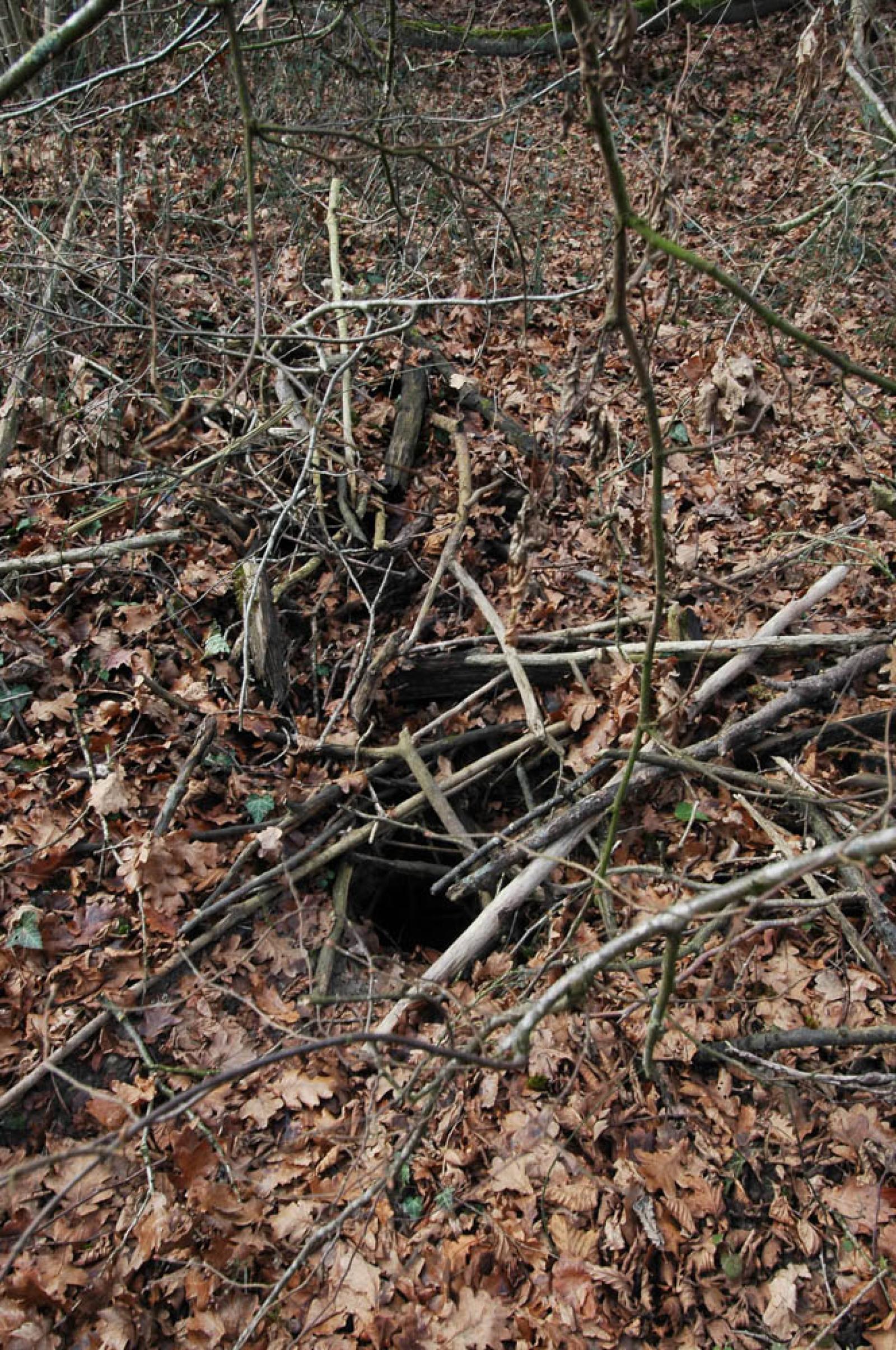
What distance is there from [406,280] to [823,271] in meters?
3.43

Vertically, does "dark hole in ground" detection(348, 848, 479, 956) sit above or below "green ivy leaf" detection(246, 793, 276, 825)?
below

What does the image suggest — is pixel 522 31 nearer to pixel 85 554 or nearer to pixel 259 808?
pixel 85 554

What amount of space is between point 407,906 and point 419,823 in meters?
0.84

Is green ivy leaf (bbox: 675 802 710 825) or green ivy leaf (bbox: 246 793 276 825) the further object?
green ivy leaf (bbox: 246 793 276 825)

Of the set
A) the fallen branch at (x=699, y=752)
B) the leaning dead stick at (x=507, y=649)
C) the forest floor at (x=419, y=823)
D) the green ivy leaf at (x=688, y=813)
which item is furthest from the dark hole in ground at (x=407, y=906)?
the green ivy leaf at (x=688, y=813)

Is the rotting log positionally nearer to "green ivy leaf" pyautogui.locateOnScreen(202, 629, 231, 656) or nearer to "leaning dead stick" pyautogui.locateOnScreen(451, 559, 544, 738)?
"leaning dead stick" pyautogui.locateOnScreen(451, 559, 544, 738)

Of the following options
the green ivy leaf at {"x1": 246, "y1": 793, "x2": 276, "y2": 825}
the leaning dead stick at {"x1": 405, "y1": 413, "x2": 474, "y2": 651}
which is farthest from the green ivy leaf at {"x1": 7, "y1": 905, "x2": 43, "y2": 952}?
the leaning dead stick at {"x1": 405, "y1": 413, "x2": 474, "y2": 651}

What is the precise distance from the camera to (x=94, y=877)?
3.67 m

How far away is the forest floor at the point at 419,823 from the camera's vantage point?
285cm

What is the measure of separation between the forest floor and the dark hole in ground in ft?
0.11

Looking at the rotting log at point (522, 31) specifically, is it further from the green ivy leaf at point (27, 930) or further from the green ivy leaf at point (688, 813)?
the green ivy leaf at point (27, 930)

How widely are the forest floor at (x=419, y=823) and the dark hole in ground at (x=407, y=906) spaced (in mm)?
32

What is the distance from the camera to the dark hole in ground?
Result: 14.0ft

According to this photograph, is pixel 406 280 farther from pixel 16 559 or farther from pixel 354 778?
pixel 354 778
